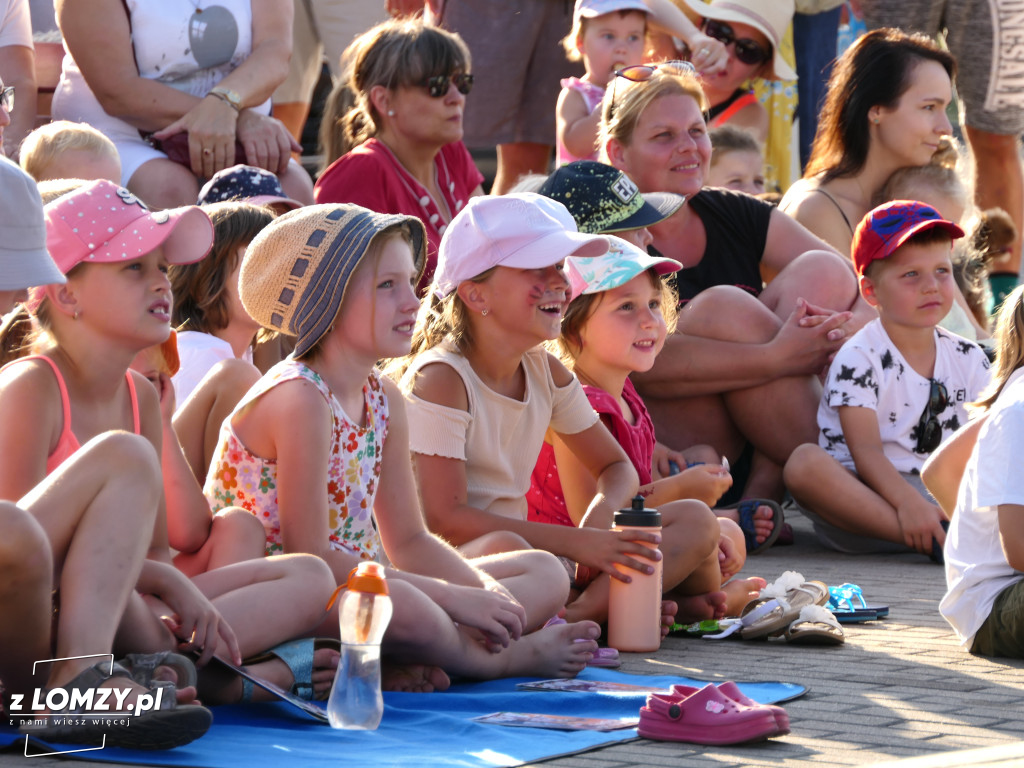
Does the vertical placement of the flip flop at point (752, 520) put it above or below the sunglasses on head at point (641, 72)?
below

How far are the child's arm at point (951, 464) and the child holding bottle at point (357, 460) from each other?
3.61 ft

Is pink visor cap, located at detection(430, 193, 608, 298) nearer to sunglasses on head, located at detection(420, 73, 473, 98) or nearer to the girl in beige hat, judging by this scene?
the girl in beige hat

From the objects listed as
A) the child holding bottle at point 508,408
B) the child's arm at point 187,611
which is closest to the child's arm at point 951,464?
the child holding bottle at point 508,408

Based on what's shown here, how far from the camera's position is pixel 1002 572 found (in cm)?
368

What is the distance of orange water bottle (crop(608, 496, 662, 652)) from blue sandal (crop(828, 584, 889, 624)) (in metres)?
0.66

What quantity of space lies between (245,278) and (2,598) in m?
1.17

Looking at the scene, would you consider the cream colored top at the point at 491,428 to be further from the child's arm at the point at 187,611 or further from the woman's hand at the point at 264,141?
the woman's hand at the point at 264,141

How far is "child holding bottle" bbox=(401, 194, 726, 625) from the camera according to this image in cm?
381

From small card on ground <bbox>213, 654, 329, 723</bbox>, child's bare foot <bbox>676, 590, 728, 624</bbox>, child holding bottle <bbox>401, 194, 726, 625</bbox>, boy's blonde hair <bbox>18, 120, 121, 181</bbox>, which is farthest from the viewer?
boy's blonde hair <bbox>18, 120, 121, 181</bbox>

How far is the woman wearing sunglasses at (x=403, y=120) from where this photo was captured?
5629mm

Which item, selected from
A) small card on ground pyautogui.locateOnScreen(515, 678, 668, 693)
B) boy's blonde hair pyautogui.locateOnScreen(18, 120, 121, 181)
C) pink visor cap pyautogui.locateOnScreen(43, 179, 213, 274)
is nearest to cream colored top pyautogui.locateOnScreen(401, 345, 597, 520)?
small card on ground pyautogui.locateOnScreen(515, 678, 668, 693)

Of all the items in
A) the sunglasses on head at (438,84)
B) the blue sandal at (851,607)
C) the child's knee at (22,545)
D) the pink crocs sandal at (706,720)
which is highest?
the sunglasses on head at (438,84)

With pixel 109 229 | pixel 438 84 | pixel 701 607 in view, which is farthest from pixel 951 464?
pixel 438 84

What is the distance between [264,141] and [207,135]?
26 cm
